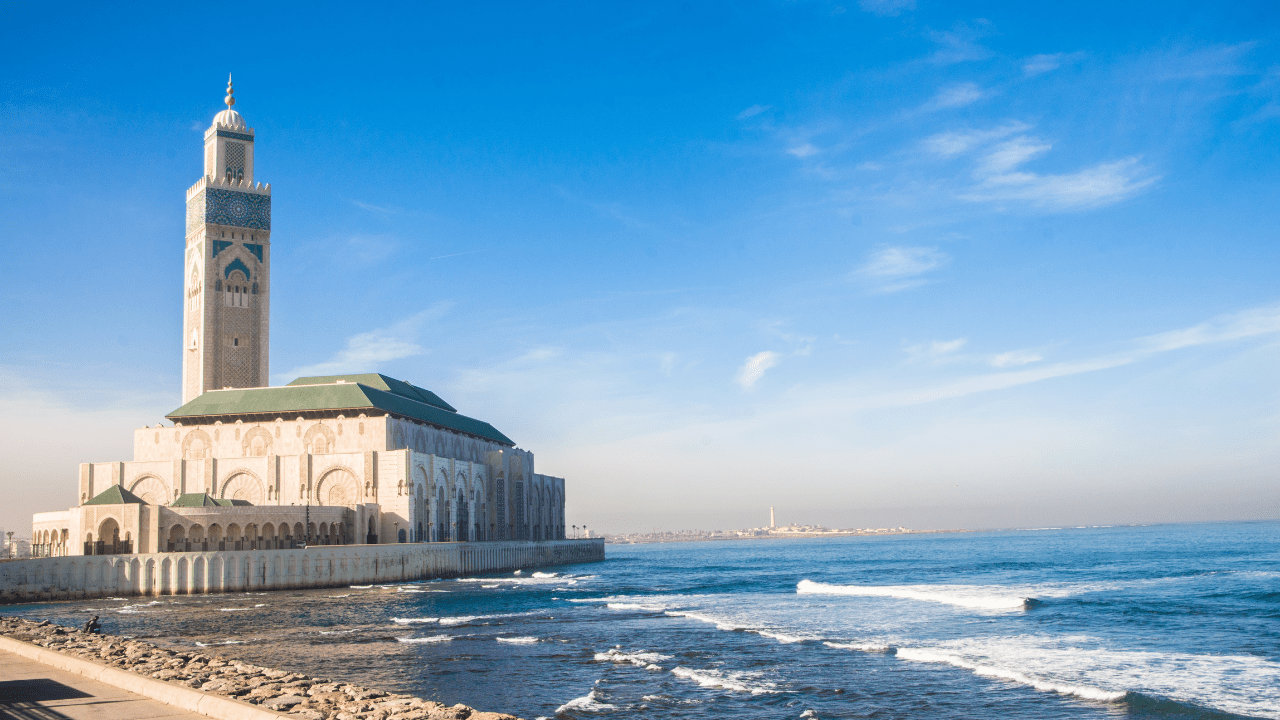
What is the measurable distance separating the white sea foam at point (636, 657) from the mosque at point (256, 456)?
42.7 meters

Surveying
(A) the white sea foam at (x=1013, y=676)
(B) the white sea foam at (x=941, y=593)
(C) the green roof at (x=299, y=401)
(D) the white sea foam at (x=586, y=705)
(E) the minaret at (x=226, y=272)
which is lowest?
(B) the white sea foam at (x=941, y=593)

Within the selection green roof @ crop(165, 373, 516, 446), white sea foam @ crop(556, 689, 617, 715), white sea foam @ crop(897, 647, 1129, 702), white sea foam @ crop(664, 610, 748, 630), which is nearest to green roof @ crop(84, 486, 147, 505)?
green roof @ crop(165, 373, 516, 446)

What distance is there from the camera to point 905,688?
2397 cm

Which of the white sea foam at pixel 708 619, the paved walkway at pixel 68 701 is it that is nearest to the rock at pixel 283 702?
the paved walkway at pixel 68 701

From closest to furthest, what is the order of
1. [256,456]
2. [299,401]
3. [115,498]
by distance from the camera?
1. [115,498]
2. [256,456]
3. [299,401]

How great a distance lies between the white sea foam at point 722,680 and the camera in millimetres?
24186

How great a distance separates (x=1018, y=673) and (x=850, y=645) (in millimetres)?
6756

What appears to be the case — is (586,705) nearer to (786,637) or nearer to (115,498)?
(786,637)

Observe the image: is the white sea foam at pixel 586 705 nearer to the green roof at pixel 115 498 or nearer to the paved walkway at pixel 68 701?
the paved walkway at pixel 68 701

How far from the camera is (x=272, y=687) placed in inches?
753

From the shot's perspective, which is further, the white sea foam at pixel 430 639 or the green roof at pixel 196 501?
the green roof at pixel 196 501

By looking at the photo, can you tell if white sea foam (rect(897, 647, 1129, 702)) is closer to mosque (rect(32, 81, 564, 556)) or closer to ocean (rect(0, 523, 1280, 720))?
ocean (rect(0, 523, 1280, 720))

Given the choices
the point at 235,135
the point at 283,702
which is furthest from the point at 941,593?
the point at 235,135

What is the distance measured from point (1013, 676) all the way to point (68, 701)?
68.9 feet
